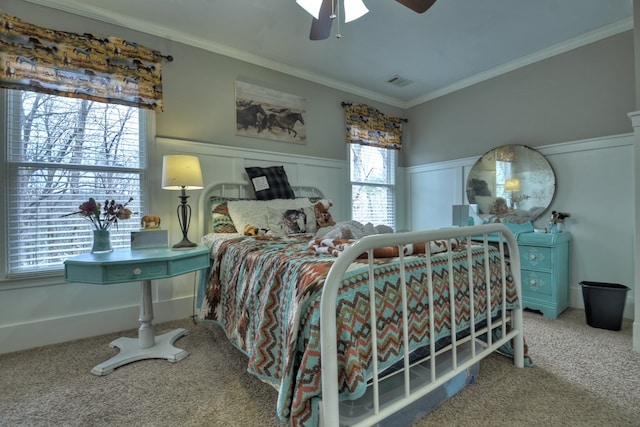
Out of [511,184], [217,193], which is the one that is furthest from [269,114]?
[511,184]

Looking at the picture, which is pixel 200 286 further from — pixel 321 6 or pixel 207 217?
pixel 321 6

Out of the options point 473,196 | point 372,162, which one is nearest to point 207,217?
point 372,162

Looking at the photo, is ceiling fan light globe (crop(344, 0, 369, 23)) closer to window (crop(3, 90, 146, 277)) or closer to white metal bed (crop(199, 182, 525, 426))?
white metal bed (crop(199, 182, 525, 426))

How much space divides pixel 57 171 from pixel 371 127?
331 cm

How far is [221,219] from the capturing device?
2531mm

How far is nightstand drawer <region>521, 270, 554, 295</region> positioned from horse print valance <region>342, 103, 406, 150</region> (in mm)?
2308

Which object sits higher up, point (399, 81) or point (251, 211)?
point (399, 81)

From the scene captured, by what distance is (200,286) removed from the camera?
7.68 feet

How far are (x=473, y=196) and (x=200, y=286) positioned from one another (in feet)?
10.3

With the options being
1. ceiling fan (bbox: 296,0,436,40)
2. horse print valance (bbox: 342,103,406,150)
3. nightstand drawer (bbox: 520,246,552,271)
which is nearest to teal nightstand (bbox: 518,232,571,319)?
nightstand drawer (bbox: 520,246,552,271)

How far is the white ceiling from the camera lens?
2.28m

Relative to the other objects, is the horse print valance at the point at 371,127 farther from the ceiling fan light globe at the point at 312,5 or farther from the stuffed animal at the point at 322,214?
the ceiling fan light globe at the point at 312,5

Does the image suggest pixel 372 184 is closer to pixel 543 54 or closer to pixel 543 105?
pixel 543 105

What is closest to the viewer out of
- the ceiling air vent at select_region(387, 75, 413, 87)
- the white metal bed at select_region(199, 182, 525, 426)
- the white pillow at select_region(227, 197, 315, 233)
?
the white metal bed at select_region(199, 182, 525, 426)
